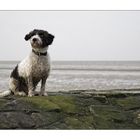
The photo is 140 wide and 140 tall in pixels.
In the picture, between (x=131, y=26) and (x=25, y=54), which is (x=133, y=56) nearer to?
(x=131, y=26)

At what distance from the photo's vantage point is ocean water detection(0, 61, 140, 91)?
3701 millimetres

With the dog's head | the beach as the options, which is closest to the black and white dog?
the dog's head

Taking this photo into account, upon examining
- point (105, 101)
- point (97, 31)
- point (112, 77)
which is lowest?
point (105, 101)

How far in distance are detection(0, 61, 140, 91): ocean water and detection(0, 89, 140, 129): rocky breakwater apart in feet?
0.64

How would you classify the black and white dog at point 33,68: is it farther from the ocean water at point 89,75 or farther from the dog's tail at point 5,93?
the ocean water at point 89,75

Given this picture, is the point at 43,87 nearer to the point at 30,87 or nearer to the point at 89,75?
the point at 30,87

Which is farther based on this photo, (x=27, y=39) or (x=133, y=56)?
(x=133, y=56)

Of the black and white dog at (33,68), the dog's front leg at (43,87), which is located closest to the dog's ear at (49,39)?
the black and white dog at (33,68)

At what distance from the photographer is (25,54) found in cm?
362

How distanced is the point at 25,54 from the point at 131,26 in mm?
1264

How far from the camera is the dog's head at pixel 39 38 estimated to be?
3303 millimetres

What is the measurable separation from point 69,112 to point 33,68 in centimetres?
63

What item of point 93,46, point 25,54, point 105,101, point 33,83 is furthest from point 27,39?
point 105,101

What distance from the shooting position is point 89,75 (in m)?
3.81
